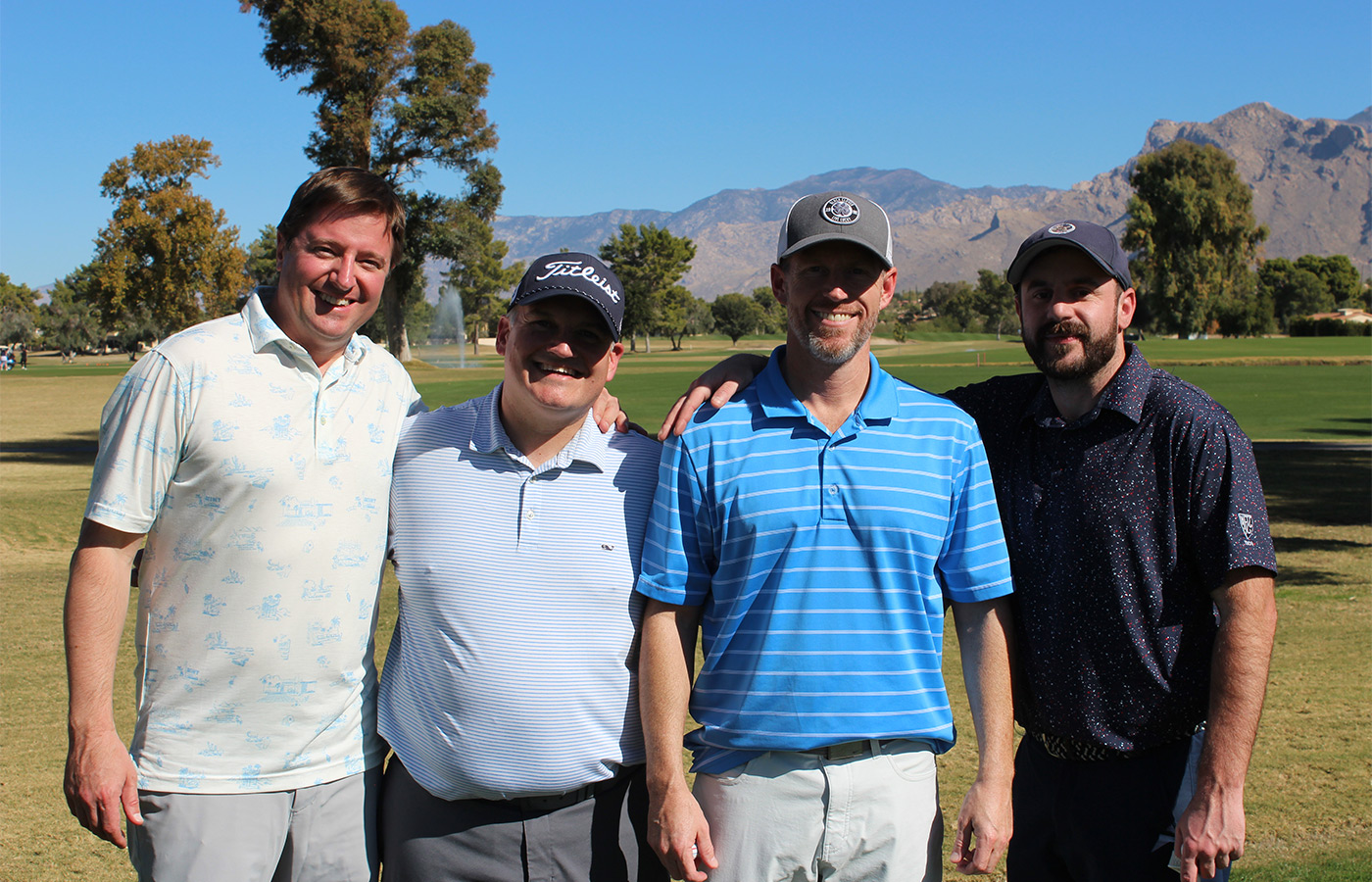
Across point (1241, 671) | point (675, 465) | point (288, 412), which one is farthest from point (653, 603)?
point (1241, 671)

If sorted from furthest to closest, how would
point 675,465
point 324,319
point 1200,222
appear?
1. point 1200,222
2. point 324,319
3. point 675,465

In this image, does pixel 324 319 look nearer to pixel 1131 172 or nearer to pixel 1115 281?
pixel 1115 281

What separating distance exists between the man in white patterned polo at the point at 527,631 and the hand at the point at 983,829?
2.91 ft

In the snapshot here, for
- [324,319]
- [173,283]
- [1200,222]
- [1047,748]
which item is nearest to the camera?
[324,319]

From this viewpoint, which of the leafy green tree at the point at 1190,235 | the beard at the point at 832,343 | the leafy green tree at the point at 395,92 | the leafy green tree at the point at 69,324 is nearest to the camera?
the beard at the point at 832,343

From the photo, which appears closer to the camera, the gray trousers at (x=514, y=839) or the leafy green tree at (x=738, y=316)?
the gray trousers at (x=514, y=839)

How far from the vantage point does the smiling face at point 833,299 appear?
296 cm

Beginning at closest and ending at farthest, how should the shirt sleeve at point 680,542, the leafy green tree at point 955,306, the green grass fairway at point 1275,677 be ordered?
the shirt sleeve at point 680,542 → the green grass fairway at point 1275,677 → the leafy green tree at point 955,306

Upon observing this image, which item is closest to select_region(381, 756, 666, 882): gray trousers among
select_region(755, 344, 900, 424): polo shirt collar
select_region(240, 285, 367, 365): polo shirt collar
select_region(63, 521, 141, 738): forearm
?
select_region(63, 521, 141, 738): forearm

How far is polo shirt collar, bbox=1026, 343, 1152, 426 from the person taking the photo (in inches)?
125

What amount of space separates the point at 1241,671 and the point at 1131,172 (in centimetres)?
10998

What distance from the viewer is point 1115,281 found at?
3350 mm

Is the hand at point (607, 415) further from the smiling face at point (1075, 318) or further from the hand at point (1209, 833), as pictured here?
the hand at point (1209, 833)

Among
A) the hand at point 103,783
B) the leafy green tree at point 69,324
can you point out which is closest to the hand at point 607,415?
the hand at point 103,783
